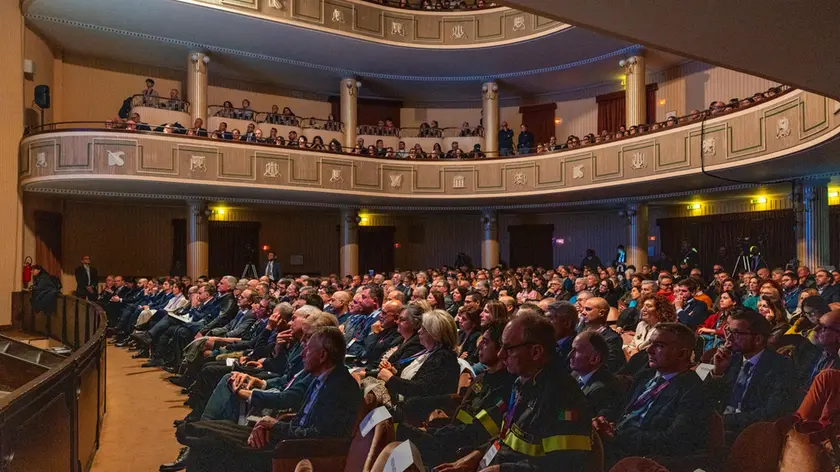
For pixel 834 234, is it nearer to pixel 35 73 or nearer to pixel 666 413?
pixel 666 413

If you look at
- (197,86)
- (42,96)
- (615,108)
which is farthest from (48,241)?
(615,108)

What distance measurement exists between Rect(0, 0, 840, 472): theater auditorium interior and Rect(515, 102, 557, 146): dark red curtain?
70 millimetres

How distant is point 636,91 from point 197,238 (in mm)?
10895

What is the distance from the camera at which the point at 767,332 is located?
363cm

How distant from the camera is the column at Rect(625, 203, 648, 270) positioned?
15641 millimetres

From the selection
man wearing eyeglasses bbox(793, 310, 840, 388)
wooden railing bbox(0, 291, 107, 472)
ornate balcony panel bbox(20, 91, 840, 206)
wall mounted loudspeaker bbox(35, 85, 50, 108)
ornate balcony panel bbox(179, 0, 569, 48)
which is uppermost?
ornate balcony panel bbox(179, 0, 569, 48)

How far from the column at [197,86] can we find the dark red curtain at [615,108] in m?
10.6

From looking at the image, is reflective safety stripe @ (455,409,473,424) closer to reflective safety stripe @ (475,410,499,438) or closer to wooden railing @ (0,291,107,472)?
reflective safety stripe @ (475,410,499,438)

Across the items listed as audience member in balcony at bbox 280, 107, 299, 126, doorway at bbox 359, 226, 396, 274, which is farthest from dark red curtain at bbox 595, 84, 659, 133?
audience member in balcony at bbox 280, 107, 299, 126

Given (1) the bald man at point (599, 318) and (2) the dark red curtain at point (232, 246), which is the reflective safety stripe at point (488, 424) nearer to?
(1) the bald man at point (599, 318)

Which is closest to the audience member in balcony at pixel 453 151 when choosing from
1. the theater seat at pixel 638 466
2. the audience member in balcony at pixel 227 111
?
the audience member in balcony at pixel 227 111

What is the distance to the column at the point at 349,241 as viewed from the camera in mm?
16859

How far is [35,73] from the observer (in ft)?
44.9

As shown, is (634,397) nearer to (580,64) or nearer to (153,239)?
(580,64)
